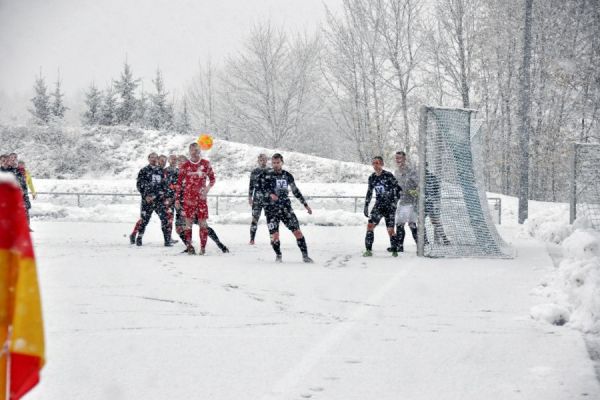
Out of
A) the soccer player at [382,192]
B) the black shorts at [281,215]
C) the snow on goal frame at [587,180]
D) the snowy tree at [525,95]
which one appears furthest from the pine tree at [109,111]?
the black shorts at [281,215]

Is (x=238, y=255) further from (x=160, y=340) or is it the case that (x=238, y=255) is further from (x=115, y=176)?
(x=115, y=176)

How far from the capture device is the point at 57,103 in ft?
147

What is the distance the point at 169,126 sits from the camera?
45.2 meters

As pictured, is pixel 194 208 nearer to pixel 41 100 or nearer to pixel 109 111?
pixel 109 111

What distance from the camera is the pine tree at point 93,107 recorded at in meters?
44.0

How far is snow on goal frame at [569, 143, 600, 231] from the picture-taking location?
56.7ft

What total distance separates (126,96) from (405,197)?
33745 mm

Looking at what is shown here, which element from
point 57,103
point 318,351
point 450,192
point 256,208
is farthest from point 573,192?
point 57,103

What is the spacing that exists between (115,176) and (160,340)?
3255 centimetres

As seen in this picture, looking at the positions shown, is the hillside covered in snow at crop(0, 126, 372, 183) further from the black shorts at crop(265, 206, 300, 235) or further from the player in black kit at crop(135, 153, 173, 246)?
the black shorts at crop(265, 206, 300, 235)

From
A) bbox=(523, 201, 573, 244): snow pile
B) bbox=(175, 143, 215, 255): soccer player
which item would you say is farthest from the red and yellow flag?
bbox=(523, 201, 573, 244): snow pile

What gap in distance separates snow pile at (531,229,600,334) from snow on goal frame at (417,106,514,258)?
424cm

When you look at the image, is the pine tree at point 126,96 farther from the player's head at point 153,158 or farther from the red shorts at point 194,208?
the red shorts at point 194,208

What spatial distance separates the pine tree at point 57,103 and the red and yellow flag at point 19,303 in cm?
4309
